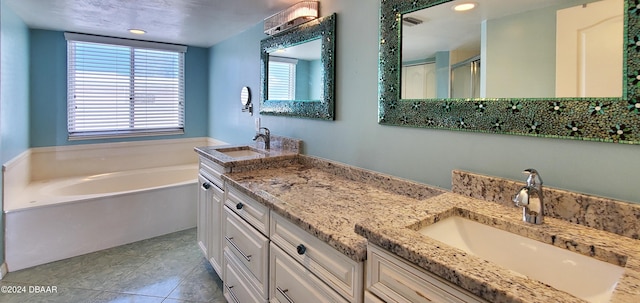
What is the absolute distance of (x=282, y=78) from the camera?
2.54 metres

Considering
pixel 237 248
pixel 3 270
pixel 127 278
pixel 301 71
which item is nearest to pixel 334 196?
pixel 237 248

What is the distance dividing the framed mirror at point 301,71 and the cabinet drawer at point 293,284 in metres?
0.96

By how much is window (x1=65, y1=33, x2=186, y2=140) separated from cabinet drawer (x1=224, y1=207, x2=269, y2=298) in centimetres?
267

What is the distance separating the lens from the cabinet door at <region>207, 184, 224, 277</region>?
207cm

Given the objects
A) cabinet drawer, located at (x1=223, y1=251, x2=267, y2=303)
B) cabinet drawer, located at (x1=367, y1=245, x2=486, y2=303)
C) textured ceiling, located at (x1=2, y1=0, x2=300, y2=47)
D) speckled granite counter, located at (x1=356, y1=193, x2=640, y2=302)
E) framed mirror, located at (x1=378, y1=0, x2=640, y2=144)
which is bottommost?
cabinet drawer, located at (x1=223, y1=251, x2=267, y2=303)

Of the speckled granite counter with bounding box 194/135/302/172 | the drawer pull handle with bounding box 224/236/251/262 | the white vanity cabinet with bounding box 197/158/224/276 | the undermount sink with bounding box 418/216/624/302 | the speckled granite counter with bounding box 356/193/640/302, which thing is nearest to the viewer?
the speckled granite counter with bounding box 356/193/640/302

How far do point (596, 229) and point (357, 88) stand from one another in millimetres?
1211

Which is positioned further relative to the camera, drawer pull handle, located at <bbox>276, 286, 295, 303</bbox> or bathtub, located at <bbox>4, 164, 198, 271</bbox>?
bathtub, located at <bbox>4, 164, 198, 271</bbox>

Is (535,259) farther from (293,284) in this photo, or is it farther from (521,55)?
(293,284)

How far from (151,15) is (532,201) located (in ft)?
9.62

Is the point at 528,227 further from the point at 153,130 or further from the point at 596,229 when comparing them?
the point at 153,130

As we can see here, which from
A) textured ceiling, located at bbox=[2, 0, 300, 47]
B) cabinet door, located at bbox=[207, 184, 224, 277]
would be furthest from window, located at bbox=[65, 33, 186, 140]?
cabinet door, located at bbox=[207, 184, 224, 277]

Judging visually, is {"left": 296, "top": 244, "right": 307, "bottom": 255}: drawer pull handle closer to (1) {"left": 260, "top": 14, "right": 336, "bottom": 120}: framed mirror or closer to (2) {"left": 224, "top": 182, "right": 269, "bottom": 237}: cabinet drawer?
(2) {"left": 224, "top": 182, "right": 269, "bottom": 237}: cabinet drawer

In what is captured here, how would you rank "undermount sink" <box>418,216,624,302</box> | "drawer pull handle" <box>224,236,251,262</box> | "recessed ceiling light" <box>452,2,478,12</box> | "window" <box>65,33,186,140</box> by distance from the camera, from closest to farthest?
"undermount sink" <box>418,216,624,302</box>
"recessed ceiling light" <box>452,2,478,12</box>
"drawer pull handle" <box>224,236,251,262</box>
"window" <box>65,33,186,140</box>
